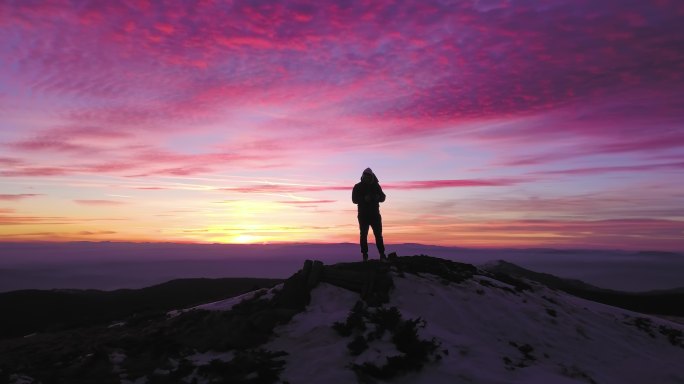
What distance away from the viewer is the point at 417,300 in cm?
1120

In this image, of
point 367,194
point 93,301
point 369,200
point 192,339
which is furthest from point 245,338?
point 93,301

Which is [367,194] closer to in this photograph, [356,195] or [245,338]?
[356,195]

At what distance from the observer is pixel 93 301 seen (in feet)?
78.8

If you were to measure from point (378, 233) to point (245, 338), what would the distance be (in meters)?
5.43

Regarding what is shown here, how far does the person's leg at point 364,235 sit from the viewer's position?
1348 centimetres

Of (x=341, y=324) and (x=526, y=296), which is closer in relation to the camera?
(x=341, y=324)

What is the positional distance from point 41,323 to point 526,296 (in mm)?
19485

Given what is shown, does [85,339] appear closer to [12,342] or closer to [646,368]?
[12,342]

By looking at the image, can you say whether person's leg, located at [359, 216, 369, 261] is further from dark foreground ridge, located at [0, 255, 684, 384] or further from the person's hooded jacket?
dark foreground ridge, located at [0, 255, 684, 384]

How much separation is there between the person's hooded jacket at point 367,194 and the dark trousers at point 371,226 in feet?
0.43

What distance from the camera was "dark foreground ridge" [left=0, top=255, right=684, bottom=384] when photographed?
8164mm

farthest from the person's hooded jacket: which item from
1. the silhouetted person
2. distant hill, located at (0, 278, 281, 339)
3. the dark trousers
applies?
distant hill, located at (0, 278, 281, 339)

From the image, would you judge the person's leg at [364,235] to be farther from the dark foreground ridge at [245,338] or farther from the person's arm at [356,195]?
the dark foreground ridge at [245,338]

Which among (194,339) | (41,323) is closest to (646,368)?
(194,339)
